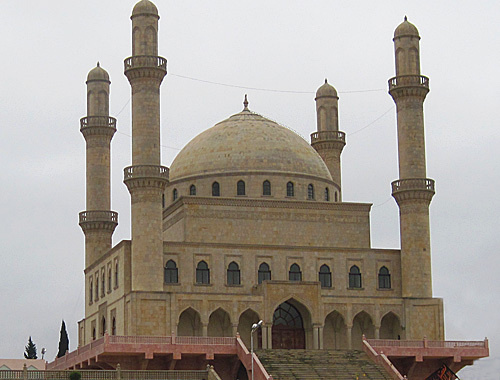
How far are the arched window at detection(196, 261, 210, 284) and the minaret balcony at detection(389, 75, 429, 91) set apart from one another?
44.2 ft

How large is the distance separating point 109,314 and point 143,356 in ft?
21.1

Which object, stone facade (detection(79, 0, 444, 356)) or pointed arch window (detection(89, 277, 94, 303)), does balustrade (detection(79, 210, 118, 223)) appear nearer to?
stone facade (detection(79, 0, 444, 356))

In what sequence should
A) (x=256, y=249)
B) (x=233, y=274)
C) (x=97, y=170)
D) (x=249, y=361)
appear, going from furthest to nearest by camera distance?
(x=97, y=170) < (x=256, y=249) < (x=233, y=274) < (x=249, y=361)

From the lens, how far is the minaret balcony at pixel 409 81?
58781mm

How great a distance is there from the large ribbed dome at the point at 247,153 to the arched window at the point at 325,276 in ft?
23.1

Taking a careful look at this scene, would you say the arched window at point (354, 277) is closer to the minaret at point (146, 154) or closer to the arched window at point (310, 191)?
the arched window at point (310, 191)

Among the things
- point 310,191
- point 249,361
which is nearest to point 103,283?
point 249,361

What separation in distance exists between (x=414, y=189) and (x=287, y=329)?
9358 millimetres

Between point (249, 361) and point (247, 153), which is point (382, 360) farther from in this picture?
point (247, 153)

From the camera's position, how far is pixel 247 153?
205 ft

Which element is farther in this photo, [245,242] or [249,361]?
[245,242]

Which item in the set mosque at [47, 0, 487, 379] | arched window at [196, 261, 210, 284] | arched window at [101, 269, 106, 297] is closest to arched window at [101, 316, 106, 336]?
mosque at [47, 0, 487, 379]

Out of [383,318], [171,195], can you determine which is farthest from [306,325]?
[171,195]

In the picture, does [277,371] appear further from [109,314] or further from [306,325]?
[109,314]
